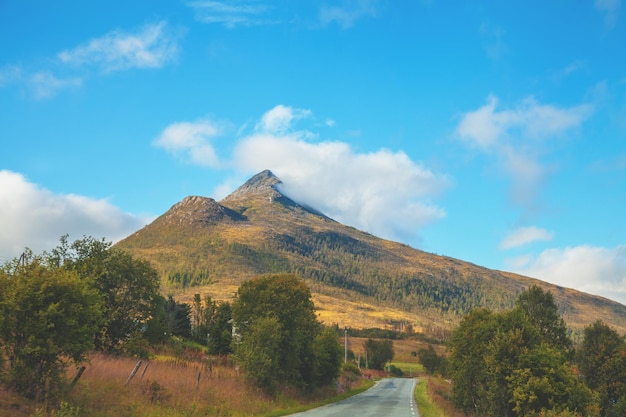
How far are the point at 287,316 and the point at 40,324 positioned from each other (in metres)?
24.3

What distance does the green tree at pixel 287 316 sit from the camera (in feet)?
117

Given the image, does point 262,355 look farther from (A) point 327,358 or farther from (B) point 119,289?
(A) point 327,358

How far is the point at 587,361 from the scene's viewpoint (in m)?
51.1

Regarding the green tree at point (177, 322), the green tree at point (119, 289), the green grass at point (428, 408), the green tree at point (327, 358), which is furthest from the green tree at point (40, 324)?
Answer: the green tree at point (177, 322)

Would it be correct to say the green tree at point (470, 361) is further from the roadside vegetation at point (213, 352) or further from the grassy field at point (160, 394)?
the grassy field at point (160, 394)

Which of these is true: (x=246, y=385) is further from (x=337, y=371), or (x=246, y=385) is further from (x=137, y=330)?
(x=337, y=371)

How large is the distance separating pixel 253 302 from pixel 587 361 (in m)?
38.3

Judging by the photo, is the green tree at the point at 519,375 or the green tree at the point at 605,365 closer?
the green tree at the point at 519,375

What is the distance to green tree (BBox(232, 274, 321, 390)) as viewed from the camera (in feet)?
117

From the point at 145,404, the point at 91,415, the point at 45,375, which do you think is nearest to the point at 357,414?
the point at 145,404

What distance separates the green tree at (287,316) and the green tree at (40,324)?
20238 mm

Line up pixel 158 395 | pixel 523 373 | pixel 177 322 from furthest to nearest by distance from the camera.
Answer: pixel 177 322 → pixel 523 373 → pixel 158 395

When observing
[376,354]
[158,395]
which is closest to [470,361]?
[158,395]

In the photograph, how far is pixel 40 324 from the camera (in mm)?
14789
